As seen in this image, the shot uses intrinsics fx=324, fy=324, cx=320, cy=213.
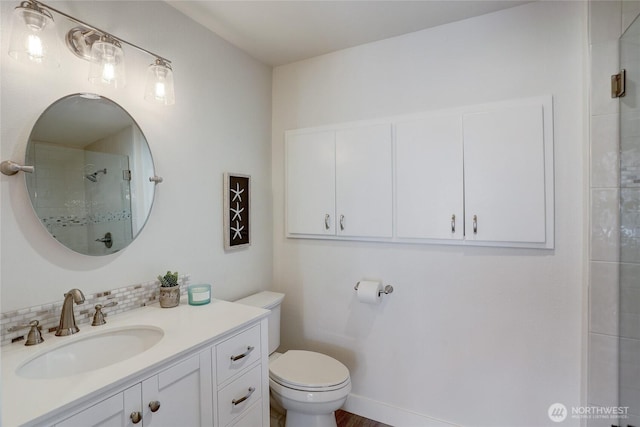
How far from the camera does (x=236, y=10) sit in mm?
1754

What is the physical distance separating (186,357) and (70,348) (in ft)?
1.45

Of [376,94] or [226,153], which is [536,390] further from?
[226,153]

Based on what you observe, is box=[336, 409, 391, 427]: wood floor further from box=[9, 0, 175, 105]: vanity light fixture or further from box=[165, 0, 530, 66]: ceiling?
box=[165, 0, 530, 66]: ceiling

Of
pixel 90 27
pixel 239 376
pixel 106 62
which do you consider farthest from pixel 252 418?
pixel 90 27

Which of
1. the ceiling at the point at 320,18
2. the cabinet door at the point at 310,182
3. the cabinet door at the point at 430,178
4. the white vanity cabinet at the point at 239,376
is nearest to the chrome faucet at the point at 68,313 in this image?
the white vanity cabinet at the point at 239,376

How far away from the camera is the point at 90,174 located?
1.38 meters

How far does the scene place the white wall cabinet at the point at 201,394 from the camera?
0.98 meters

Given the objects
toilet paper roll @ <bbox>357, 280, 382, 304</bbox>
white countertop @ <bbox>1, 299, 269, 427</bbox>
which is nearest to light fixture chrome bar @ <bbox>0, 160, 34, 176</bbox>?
white countertop @ <bbox>1, 299, 269, 427</bbox>

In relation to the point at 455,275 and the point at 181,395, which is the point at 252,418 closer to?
the point at 181,395

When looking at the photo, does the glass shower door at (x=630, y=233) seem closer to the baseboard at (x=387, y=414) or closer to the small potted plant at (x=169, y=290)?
the baseboard at (x=387, y=414)

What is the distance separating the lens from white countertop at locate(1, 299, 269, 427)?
856 mm

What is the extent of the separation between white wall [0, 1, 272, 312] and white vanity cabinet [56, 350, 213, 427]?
22.1 inches

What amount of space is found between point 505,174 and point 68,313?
6.87 feet

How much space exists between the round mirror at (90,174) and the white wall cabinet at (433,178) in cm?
107
